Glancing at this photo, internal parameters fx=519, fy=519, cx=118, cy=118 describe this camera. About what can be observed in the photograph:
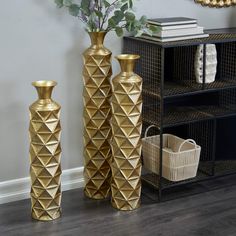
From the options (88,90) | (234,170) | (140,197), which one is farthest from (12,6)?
(234,170)

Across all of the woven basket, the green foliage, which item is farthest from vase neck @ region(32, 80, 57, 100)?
the woven basket

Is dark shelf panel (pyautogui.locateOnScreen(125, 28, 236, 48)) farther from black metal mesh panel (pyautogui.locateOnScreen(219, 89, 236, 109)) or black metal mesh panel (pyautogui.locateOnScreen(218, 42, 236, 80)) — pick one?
black metal mesh panel (pyautogui.locateOnScreen(219, 89, 236, 109))

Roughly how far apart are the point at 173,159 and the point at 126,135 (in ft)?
1.14

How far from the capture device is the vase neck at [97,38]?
101 inches

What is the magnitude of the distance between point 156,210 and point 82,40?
0.97 metres

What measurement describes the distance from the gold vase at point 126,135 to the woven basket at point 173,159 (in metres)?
0.22

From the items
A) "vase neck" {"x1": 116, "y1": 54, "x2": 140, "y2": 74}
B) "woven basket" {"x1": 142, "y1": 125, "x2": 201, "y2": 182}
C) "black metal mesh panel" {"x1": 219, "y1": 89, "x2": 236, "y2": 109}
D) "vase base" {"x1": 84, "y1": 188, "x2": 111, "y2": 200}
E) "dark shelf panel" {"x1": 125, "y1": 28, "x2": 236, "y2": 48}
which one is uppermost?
"dark shelf panel" {"x1": 125, "y1": 28, "x2": 236, "y2": 48}

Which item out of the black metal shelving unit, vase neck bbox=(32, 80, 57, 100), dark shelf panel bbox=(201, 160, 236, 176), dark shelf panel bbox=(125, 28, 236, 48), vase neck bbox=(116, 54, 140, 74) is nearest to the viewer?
vase neck bbox=(32, 80, 57, 100)

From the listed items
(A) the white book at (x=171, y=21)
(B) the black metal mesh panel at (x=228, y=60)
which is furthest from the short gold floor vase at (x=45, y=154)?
(B) the black metal mesh panel at (x=228, y=60)

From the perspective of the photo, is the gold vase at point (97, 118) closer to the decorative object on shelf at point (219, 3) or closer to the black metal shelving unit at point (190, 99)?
the black metal shelving unit at point (190, 99)

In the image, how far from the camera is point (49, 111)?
7.84ft

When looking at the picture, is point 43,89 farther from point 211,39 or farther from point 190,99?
point 190,99

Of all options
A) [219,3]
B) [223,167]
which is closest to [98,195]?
[223,167]

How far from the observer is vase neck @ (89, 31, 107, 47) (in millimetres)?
2570
